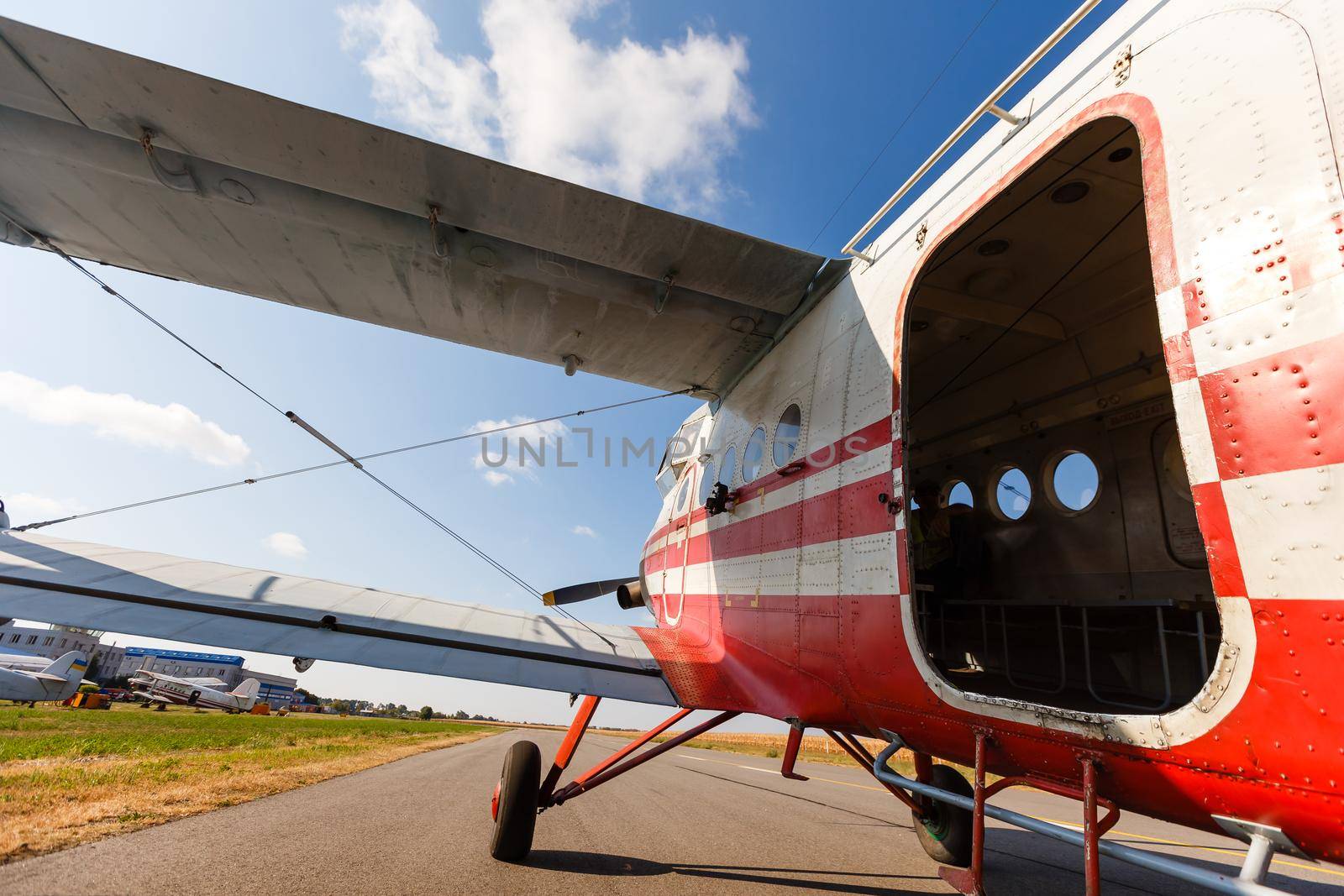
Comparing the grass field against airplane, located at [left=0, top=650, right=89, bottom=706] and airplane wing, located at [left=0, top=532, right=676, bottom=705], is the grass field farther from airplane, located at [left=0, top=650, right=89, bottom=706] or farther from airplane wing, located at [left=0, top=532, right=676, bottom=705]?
airplane, located at [left=0, top=650, right=89, bottom=706]

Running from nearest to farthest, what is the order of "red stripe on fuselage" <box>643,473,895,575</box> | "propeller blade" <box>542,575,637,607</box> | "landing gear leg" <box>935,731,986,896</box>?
"landing gear leg" <box>935,731,986,896</box>
"red stripe on fuselage" <box>643,473,895,575</box>
"propeller blade" <box>542,575,637,607</box>

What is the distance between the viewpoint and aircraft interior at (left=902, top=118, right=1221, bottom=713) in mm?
4066

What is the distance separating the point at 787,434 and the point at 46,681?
161 feet

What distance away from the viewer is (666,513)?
26.7 ft

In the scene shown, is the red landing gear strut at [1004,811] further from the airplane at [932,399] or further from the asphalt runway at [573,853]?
the asphalt runway at [573,853]

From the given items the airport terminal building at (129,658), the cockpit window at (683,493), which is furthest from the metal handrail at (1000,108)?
the airport terminal building at (129,658)

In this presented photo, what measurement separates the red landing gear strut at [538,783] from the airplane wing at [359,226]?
12.3 feet

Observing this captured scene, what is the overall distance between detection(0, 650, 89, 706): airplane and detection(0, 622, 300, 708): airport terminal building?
116 ft

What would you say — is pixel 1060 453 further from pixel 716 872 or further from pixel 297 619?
pixel 297 619

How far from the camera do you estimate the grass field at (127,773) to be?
4.95 metres

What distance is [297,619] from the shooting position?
445cm

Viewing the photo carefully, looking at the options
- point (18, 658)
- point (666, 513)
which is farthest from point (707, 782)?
point (18, 658)

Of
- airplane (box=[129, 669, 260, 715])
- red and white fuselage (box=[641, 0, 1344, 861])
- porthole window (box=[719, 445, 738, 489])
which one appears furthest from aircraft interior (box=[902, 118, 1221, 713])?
airplane (box=[129, 669, 260, 715])

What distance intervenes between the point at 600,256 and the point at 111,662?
10196 cm
